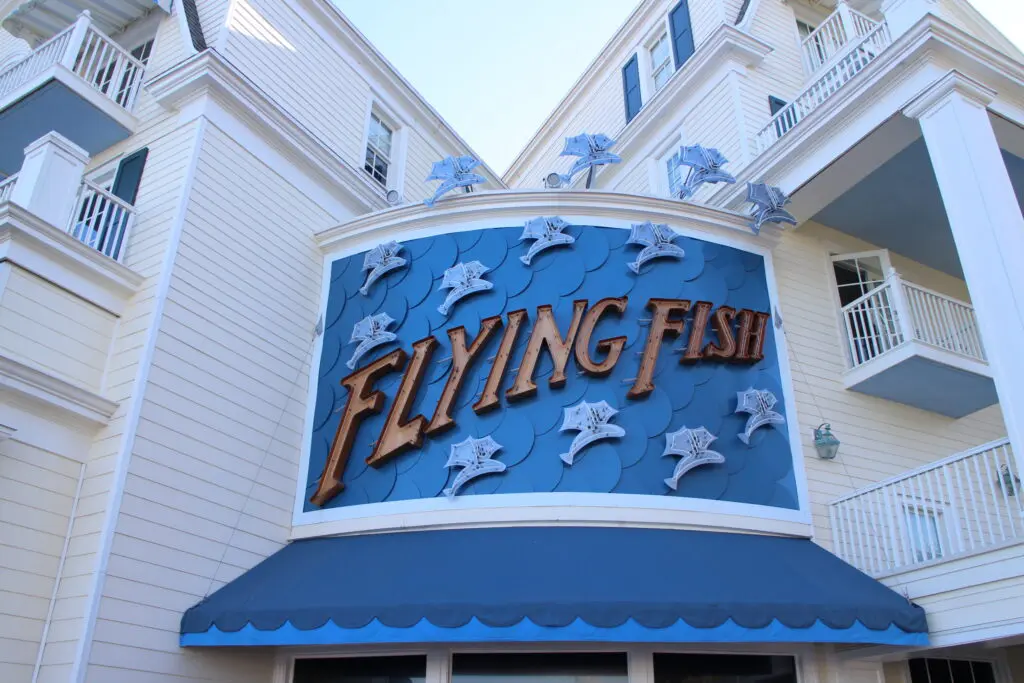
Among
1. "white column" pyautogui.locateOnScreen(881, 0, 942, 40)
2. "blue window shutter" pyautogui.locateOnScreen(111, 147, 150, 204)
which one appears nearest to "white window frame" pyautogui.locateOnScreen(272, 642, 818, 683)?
"blue window shutter" pyautogui.locateOnScreen(111, 147, 150, 204)

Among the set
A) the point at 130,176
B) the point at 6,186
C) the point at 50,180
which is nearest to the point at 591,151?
the point at 130,176

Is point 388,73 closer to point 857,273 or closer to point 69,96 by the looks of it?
point 69,96

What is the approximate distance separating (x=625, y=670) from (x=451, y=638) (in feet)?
6.62

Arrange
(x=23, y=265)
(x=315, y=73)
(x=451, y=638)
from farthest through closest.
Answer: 1. (x=315, y=73)
2. (x=23, y=265)
3. (x=451, y=638)

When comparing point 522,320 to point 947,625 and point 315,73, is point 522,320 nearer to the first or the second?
point 947,625

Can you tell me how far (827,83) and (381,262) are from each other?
22.3ft

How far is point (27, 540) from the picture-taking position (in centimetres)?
795

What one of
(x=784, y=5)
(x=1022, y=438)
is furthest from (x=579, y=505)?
(x=784, y=5)

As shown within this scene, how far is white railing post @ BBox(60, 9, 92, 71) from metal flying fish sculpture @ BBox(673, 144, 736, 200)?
8.42 m

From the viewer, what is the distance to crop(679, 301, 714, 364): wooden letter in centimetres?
988

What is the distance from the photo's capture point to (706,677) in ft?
27.7

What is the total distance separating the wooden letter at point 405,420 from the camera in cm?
966

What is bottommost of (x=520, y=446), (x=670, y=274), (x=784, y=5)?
(x=520, y=446)

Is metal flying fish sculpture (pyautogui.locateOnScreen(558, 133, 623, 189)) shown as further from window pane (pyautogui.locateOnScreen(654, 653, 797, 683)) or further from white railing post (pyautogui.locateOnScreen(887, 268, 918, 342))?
window pane (pyautogui.locateOnScreen(654, 653, 797, 683))
